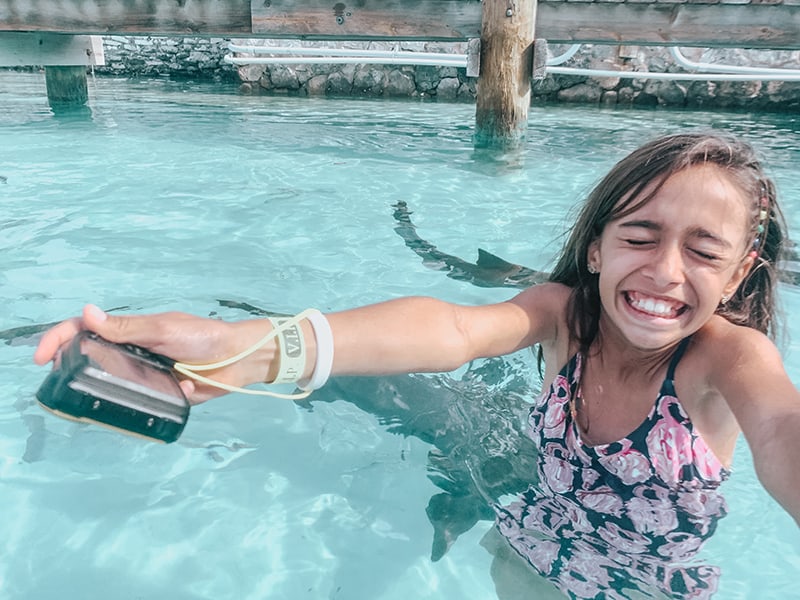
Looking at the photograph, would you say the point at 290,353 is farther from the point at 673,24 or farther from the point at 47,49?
the point at 47,49

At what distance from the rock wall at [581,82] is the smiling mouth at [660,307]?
10.5 metres

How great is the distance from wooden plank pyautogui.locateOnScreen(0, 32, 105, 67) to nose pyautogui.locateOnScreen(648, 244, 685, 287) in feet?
30.4

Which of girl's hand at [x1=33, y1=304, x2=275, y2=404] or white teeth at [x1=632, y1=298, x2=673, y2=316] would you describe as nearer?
girl's hand at [x1=33, y1=304, x2=275, y2=404]

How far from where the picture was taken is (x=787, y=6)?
261 inches

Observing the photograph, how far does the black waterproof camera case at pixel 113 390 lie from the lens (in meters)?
1.22

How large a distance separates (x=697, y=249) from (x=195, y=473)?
6.06ft

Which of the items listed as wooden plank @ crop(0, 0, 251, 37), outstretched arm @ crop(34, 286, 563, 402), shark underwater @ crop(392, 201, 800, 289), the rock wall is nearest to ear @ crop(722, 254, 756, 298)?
outstretched arm @ crop(34, 286, 563, 402)

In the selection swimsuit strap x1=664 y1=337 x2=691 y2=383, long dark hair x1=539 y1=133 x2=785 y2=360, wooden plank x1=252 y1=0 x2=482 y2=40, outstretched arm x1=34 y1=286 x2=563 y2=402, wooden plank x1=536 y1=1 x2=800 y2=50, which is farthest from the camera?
wooden plank x1=252 y1=0 x2=482 y2=40

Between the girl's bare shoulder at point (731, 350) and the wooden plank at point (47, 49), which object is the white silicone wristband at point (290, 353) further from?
the wooden plank at point (47, 49)

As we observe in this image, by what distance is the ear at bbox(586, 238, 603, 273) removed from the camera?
6.39 ft

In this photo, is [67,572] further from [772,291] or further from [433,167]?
[433,167]

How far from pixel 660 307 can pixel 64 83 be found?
35.0 ft

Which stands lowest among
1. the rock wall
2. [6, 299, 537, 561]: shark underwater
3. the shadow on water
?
[6, 299, 537, 561]: shark underwater

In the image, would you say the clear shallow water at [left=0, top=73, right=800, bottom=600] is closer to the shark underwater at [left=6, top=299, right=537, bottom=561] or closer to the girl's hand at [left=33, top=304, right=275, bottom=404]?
the shark underwater at [left=6, top=299, right=537, bottom=561]
